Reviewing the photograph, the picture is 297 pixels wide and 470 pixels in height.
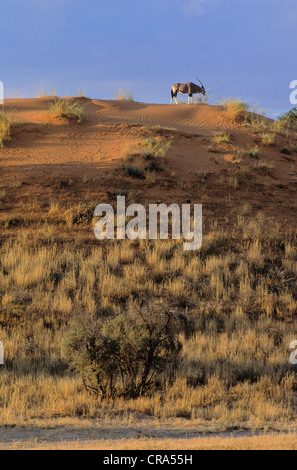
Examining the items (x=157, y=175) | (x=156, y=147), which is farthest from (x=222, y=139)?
(x=157, y=175)

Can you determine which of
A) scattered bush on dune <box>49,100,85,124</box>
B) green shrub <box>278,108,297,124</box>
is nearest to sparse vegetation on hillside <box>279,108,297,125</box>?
green shrub <box>278,108,297,124</box>

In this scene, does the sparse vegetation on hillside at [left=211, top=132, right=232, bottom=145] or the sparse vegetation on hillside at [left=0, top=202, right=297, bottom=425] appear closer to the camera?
the sparse vegetation on hillside at [left=0, top=202, right=297, bottom=425]

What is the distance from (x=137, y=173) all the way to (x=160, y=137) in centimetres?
468

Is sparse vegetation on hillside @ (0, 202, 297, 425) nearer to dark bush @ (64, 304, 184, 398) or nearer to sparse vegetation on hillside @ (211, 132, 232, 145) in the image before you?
dark bush @ (64, 304, 184, 398)

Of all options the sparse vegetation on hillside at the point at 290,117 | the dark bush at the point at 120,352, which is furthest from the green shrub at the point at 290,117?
the dark bush at the point at 120,352

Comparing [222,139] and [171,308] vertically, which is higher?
[222,139]
